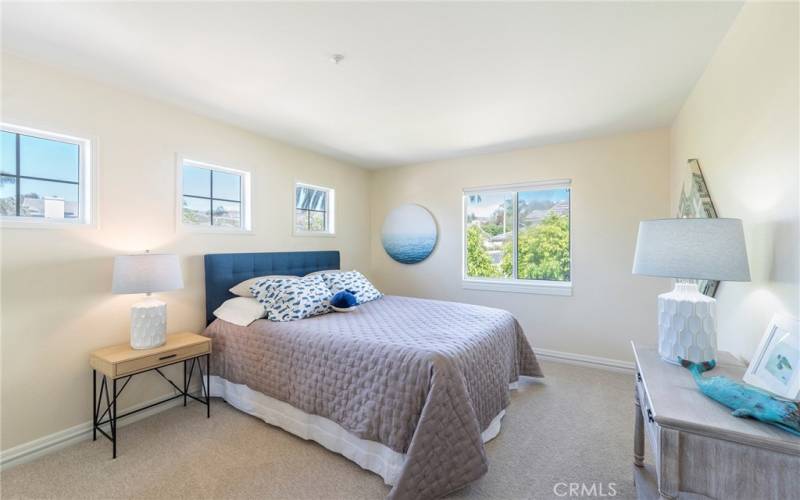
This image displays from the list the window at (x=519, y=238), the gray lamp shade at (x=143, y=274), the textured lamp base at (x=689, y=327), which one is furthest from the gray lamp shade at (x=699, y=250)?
the gray lamp shade at (x=143, y=274)

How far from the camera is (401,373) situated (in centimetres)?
177

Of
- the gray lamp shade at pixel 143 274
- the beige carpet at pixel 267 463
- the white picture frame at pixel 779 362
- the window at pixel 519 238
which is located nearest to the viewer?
the white picture frame at pixel 779 362

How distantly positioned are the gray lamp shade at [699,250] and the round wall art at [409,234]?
295 cm

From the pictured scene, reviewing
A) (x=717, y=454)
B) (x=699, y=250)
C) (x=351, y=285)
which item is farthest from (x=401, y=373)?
(x=351, y=285)

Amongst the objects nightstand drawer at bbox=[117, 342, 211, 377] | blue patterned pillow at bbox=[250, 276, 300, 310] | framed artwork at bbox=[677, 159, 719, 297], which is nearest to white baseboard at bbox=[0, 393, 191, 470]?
nightstand drawer at bbox=[117, 342, 211, 377]

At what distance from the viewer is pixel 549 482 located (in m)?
1.78

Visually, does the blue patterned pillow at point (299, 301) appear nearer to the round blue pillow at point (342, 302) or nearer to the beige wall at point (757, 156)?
the round blue pillow at point (342, 302)

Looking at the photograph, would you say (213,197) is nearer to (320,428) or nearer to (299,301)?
(299,301)

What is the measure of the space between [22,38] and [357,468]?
301cm

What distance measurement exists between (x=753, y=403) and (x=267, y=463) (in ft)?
7.23

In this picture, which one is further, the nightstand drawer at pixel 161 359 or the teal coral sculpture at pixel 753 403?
the nightstand drawer at pixel 161 359

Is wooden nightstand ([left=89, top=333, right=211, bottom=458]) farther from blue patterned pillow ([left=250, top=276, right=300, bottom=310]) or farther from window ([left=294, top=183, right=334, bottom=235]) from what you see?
window ([left=294, top=183, right=334, bottom=235])

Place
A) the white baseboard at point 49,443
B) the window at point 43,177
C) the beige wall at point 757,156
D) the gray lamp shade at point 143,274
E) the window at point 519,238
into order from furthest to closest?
the window at point 519,238, the gray lamp shade at point 143,274, the window at point 43,177, the white baseboard at point 49,443, the beige wall at point 757,156

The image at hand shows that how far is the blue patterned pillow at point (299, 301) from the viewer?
259 cm
